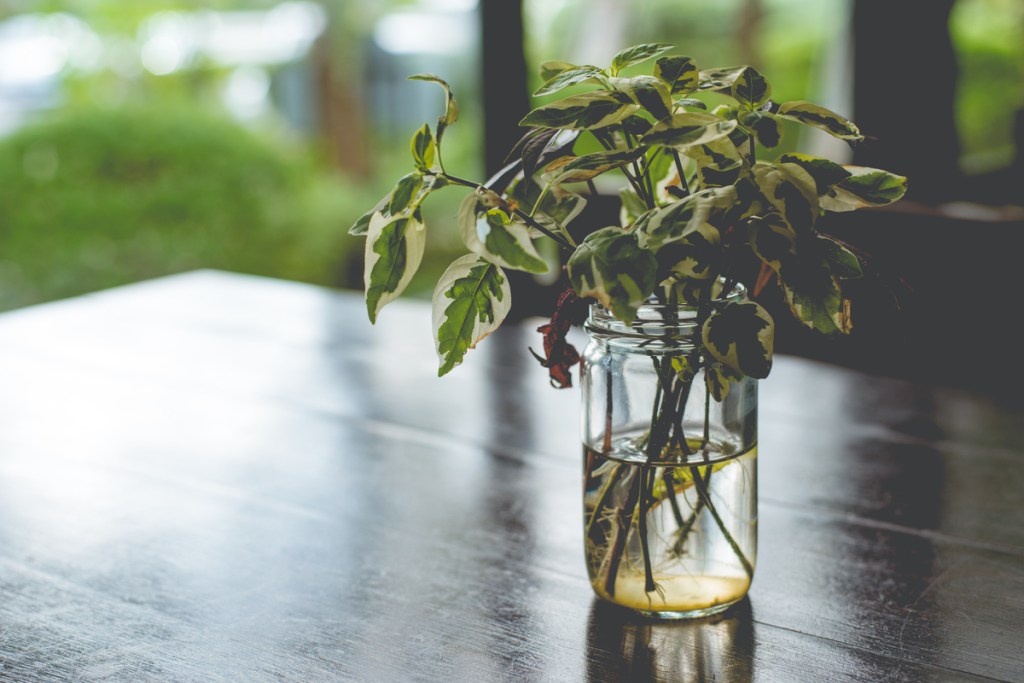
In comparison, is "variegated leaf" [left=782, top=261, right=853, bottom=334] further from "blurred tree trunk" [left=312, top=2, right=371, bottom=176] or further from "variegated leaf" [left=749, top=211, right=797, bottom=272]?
"blurred tree trunk" [left=312, top=2, right=371, bottom=176]

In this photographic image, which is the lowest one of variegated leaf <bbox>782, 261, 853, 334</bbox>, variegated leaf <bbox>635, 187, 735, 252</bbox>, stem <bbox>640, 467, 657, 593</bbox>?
stem <bbox>640, 467, 657, 593</bbox>

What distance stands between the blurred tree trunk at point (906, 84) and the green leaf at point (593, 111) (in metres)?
2.24

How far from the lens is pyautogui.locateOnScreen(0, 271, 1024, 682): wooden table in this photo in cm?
81

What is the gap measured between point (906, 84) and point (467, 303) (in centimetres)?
240

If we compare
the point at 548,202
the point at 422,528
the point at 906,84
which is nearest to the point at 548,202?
the point at 548,202

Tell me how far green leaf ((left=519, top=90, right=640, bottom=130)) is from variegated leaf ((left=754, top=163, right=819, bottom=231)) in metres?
0.10

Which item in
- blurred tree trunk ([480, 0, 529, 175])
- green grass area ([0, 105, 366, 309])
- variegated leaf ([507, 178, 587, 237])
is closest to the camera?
variegated leaf ([507, 178, 587, 237])

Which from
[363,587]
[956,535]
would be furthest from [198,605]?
[956,535]

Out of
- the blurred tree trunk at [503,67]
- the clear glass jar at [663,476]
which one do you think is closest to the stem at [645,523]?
the clear glass jar at [663,476]

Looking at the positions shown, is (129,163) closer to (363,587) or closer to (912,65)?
(912,65)

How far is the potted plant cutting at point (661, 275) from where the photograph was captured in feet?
2.34

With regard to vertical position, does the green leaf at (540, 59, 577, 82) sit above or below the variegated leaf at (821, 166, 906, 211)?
above

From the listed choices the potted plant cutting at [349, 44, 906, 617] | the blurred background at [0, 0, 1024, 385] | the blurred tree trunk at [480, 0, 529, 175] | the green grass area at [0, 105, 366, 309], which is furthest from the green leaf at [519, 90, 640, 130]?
the green grass area at [0, 105, 366, 309]

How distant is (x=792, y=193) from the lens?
70cm
